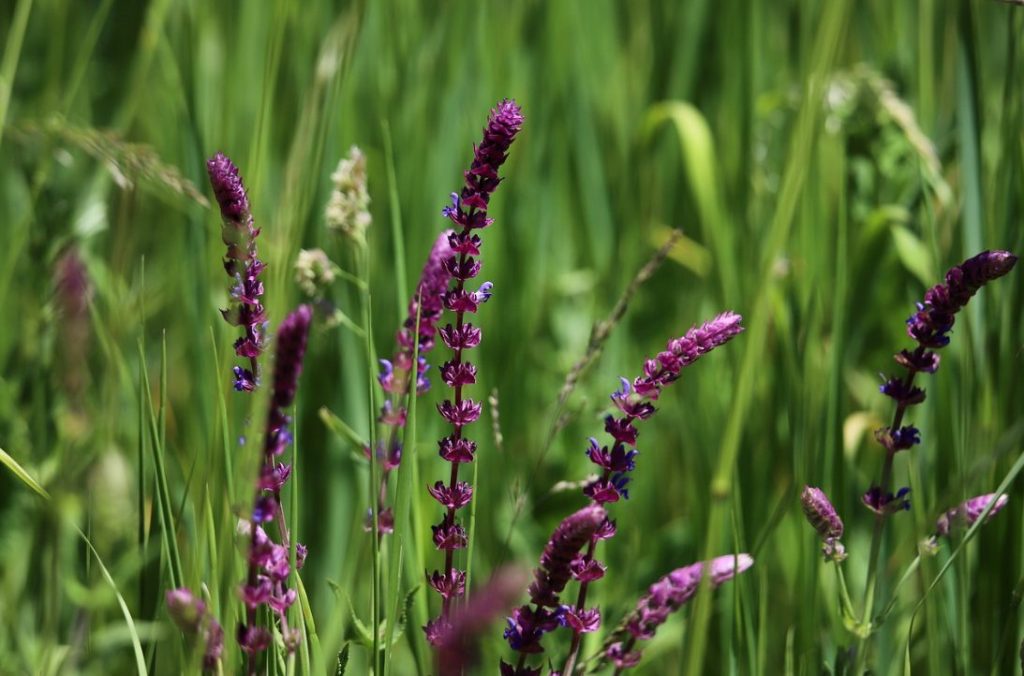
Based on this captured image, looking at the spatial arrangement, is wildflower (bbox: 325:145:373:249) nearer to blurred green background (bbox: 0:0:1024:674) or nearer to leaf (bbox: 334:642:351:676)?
blurred green background (bbox: 0:0:1024:674)

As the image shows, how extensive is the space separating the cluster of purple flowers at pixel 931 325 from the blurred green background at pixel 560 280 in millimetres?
75

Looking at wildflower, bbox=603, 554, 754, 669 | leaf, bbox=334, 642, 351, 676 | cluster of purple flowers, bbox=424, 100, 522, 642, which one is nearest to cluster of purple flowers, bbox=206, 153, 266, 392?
cluster of purple flowers, bbox=424, 100, 522, 642

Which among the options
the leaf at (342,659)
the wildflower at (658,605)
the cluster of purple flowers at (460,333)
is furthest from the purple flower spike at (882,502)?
the leaf at (342,659)

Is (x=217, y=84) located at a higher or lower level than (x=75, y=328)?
higher

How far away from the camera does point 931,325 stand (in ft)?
3.00

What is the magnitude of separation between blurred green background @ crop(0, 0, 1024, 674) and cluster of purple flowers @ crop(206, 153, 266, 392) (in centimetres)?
3

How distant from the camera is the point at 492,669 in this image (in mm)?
1617

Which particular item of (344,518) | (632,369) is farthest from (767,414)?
(344,518)

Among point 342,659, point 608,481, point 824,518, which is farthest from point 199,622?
point 824,518

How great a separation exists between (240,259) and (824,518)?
52 centimetres

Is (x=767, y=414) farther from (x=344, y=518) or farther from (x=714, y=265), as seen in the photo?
(x=344, y=518)

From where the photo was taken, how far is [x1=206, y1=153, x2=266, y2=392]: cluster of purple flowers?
2.51 feet

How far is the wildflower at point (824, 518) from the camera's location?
900 mm

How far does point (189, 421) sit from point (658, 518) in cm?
87
